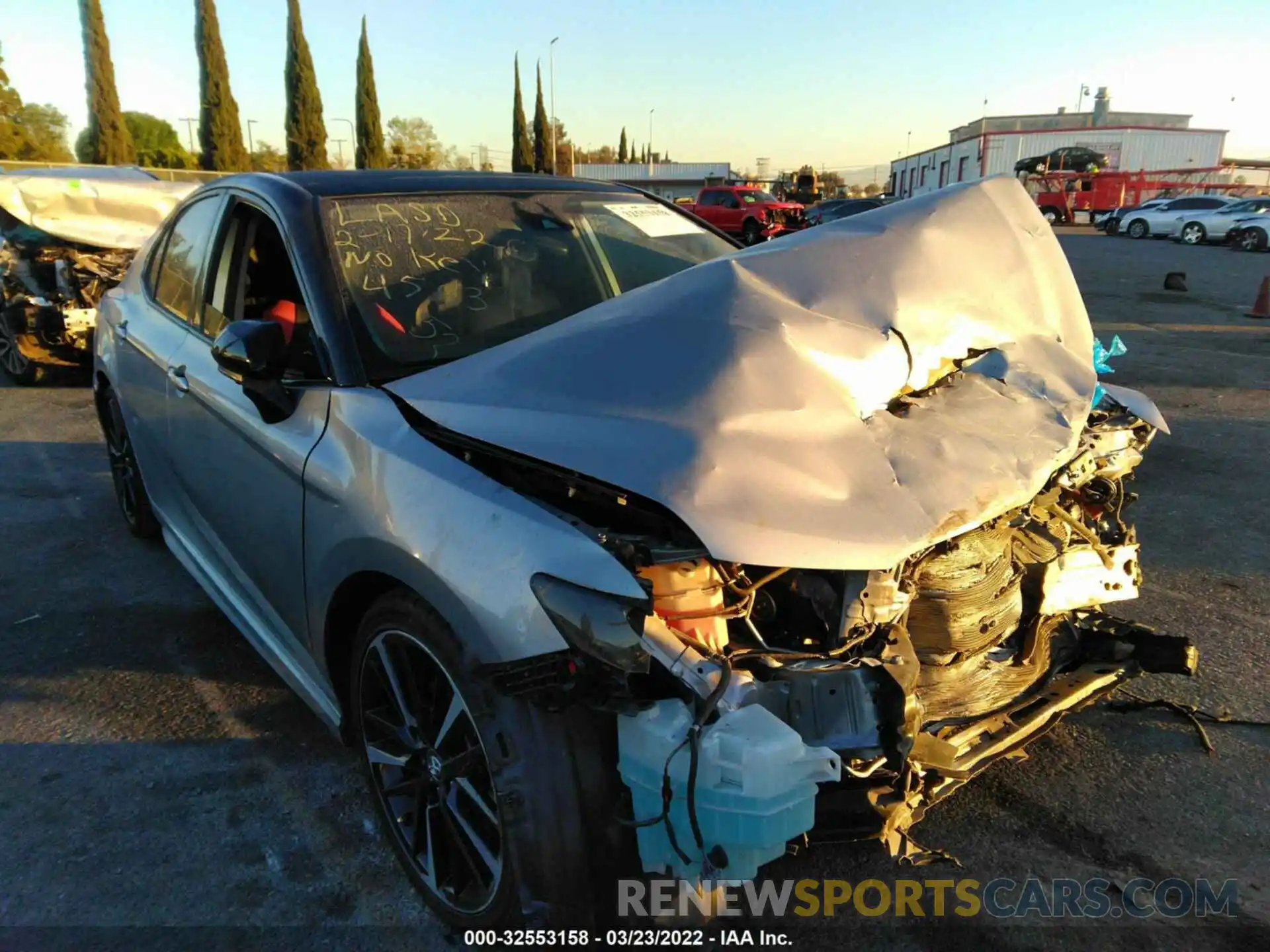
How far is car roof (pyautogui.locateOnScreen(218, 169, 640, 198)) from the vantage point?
9.78 ft

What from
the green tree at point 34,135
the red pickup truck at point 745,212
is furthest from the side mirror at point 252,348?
the green tree at point 34,135

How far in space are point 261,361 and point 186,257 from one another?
1.75 meters

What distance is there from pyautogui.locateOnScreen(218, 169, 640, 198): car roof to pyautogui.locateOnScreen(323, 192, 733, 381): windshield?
55 millimetres

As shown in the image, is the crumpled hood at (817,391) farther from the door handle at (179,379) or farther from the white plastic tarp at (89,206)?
the white plastic tarp at (89,206)

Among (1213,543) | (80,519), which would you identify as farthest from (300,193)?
(1213,543)

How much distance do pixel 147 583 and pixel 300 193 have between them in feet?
8.05

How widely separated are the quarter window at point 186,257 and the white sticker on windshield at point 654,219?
165cm

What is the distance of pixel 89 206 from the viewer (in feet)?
30.9

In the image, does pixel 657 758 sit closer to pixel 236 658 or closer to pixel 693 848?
pixel 693 848

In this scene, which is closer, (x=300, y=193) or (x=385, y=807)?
(x=385, y=807)

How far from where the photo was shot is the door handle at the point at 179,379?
3.27 m

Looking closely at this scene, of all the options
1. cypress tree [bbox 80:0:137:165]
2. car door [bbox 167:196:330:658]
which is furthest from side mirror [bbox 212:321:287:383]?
cypress tree [bbox 80:0:137:165]

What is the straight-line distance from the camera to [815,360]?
2.23 m

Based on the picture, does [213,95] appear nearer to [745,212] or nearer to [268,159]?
[268,159]
